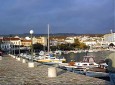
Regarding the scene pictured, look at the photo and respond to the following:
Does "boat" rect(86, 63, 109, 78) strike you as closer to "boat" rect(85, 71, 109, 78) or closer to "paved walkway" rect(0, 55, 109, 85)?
"boat" rect(85, 71, 109, 78)

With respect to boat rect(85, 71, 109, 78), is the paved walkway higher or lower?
higher

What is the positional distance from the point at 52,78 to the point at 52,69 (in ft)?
2.37

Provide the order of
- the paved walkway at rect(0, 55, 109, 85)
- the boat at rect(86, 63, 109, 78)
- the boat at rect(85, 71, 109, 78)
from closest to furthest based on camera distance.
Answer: the paved walkway at rect(0, 55, 109, 85), the boat at rect(85, 71, 109, 78), the boat at rect(86, 63, 109, 78)

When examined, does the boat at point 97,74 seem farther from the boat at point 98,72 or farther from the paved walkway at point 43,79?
the paved walkway at point 43,79

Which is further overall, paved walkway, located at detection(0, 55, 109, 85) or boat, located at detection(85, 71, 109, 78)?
boat, located at detection(85, 71, 109, 78)

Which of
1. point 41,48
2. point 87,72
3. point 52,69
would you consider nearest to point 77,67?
point 87,72

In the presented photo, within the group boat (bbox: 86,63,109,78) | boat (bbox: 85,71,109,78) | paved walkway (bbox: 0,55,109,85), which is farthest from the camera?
boat (bbox: 86,63,109,78)

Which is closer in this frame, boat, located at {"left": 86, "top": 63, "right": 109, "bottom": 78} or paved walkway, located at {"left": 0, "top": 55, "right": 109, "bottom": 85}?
paved walkway, located at {"left": 0, "top": 55, "right": 109, "bottom": 85}

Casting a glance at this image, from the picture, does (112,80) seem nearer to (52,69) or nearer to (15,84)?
(15,84)

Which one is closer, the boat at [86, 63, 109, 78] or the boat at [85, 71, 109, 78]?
the boat at [85, 71, 109, 78]

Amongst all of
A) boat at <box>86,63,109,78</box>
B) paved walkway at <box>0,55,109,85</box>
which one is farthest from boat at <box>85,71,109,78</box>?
paved walkway at <box>0,55,109,85</box>

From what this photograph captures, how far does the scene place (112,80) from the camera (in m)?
12.0

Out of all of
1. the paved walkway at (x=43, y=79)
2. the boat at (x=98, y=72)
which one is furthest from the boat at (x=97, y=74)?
the paved walkway at (x=43, y=79)

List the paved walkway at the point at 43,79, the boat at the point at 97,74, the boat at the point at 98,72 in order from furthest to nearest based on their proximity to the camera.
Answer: the boat at the point at 98,72, the boat at the point at 97,74, the paved walkway at the point at 43,79
